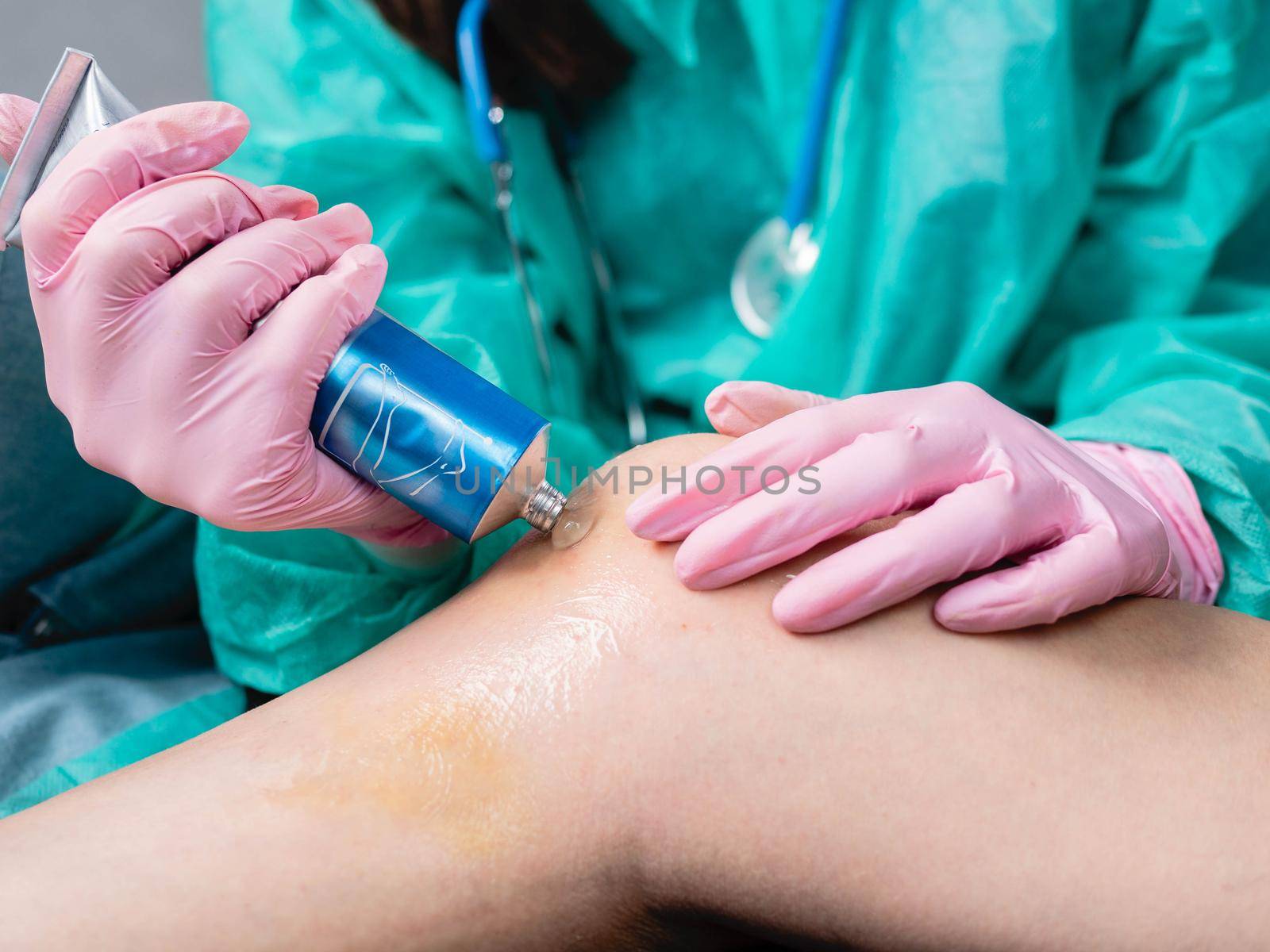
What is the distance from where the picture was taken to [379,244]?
1.08 metres

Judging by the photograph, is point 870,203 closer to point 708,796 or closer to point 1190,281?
point 1190,281

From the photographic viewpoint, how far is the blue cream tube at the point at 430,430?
2.19 feet

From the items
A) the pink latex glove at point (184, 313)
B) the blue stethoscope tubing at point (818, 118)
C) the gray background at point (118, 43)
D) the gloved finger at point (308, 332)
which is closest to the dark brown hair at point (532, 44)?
the blue stethoscope tubing at point (818, 118)

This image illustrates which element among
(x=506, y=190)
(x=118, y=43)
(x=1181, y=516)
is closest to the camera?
(x=1181, y=516)

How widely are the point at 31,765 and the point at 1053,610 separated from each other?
3.11 ft

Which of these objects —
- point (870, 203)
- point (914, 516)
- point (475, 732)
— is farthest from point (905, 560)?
point (870, 203)

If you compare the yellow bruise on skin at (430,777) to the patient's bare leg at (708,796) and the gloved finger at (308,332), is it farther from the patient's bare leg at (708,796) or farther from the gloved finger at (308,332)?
the gloved finger at (308,332)

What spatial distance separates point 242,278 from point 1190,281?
1.02 metres

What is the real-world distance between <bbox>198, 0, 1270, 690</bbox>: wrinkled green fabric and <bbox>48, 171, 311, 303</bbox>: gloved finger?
31 centimetres

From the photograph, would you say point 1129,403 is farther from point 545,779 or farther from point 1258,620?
point 545,779

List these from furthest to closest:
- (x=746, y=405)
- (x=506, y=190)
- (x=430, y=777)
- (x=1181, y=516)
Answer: (x=506, y=190), (x=1181, y=516), (x=746, y=405), (x=430, y=777)

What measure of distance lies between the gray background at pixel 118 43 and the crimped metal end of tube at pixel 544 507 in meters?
1.20

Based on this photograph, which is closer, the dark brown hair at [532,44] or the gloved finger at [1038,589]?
the gloved finger at [1038,589]

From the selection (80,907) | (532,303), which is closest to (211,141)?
(532,303)
